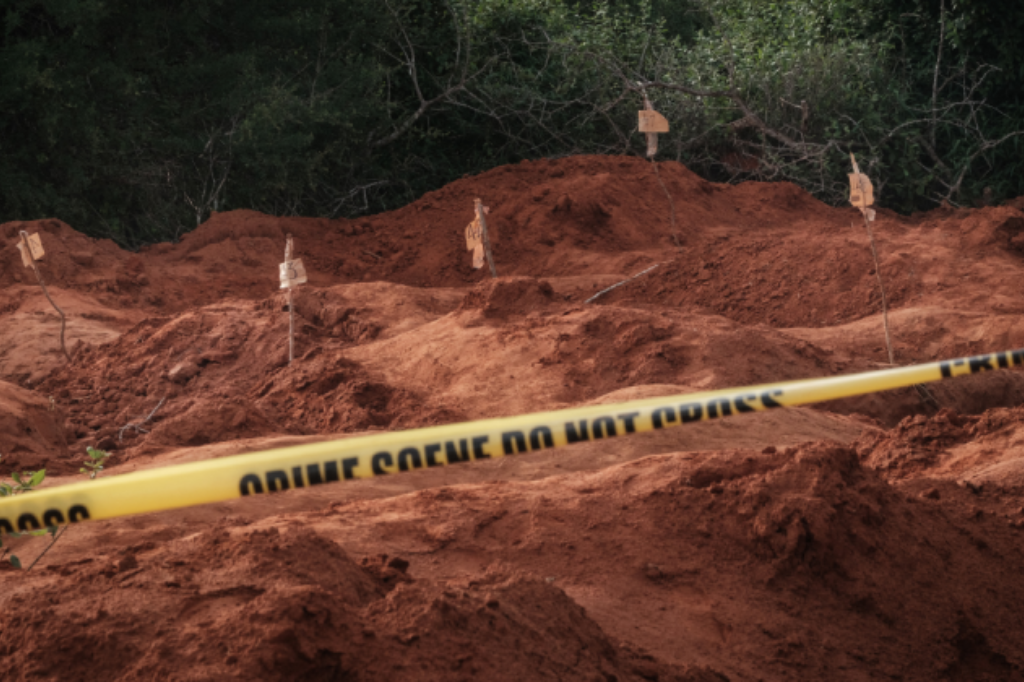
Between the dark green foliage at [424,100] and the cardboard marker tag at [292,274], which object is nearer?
the cardboard marker tag at [292,274]

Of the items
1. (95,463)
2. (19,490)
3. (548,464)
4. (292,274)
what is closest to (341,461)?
(19,490)

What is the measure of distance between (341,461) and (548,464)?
320 centimetres

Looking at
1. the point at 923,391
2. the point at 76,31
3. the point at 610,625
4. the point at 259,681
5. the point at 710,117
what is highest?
the point at 76,31

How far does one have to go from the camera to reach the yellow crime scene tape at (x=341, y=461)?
2.39 m

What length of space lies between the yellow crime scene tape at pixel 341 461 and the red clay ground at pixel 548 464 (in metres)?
0.28

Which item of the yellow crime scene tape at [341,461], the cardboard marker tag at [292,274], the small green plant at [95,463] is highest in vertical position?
the cardboard marker tag at [292,274]

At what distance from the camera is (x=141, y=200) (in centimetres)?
1659

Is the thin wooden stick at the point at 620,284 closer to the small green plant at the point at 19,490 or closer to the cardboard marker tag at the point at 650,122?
the cardboard marker tag at the point at 650,122

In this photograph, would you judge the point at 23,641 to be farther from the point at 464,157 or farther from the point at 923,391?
the point at 464,157

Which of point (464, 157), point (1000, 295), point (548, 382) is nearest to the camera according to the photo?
point (548, 382)

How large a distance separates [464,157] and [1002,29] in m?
8.97

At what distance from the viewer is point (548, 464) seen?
18.4 ft

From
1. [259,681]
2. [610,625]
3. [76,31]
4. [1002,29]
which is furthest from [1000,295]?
[76,31]

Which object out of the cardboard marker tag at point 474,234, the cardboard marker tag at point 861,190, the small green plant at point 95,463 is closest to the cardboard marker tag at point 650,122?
the cardboard marker tag at point 474,234
